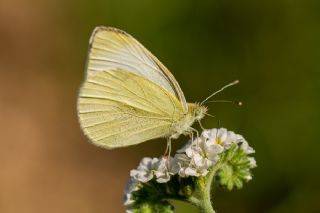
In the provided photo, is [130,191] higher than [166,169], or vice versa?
[166,169]

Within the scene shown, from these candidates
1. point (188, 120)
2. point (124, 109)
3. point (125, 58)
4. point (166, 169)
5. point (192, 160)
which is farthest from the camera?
point (124, 109)

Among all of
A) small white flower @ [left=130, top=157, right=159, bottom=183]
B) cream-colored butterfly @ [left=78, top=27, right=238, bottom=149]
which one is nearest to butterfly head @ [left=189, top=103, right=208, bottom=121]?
cream-colored butterfly @ [left=78, top=27, right=238, bottom=149]

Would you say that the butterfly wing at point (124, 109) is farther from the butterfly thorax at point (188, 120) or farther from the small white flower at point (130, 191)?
the small white flower at point (130, 191)

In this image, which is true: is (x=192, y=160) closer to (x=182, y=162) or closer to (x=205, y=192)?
(x=182, y=162)

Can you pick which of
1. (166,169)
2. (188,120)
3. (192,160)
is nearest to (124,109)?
(188,120)

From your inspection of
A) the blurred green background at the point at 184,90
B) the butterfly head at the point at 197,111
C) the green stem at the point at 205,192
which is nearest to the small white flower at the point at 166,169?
the green stem at the point at 205,192

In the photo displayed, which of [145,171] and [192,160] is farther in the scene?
[145,171]
